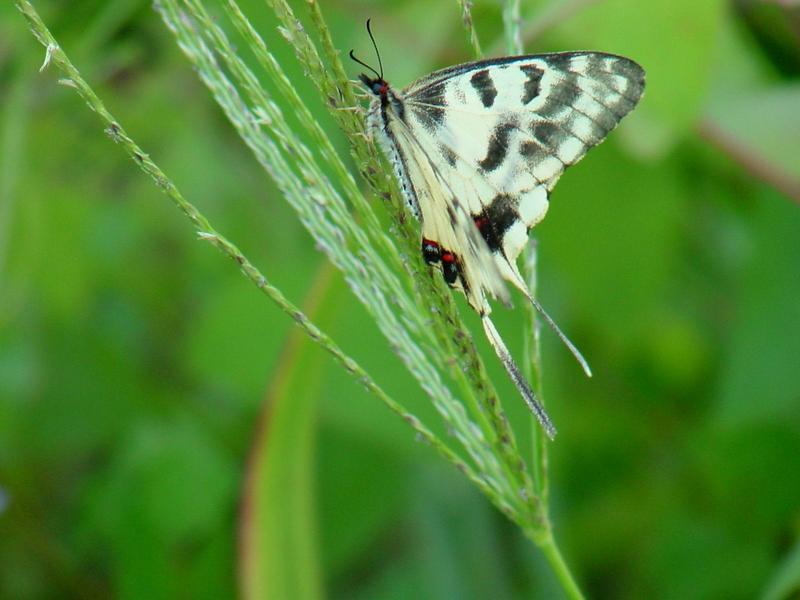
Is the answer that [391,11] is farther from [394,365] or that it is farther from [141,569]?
[141,569]

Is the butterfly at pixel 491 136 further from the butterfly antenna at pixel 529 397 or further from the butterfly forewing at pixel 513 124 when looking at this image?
the butterfly antenna at pixel 529 397

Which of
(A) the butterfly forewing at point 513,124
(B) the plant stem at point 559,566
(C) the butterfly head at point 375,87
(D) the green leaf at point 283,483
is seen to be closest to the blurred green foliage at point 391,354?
(D) the green leaf at point 283,483

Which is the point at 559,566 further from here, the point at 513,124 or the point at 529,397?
the point at 513,124

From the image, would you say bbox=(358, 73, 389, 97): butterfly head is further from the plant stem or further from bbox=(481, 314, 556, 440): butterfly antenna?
the plant stem

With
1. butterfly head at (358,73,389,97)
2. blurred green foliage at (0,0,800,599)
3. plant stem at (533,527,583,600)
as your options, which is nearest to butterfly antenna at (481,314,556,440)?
plant stem at (533,527,583,600)

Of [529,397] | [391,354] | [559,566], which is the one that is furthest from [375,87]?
[391,354]

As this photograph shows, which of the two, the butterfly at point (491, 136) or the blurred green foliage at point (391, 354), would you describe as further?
the blurred green foliage at point (391, 354)
